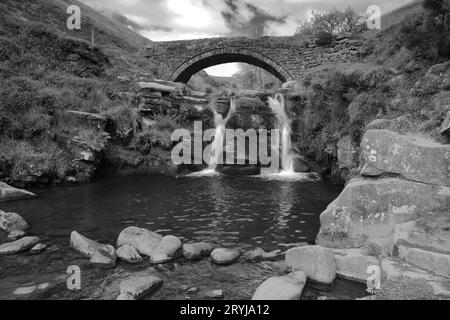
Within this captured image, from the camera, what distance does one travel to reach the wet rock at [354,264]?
5609mm

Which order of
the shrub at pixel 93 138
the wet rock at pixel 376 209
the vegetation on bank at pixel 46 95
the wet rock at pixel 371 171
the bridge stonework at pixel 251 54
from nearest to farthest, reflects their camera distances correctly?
1. the wet rock at pixel 376 209
2. the wet rock at pixel 371 171
3. the vegetation on bank at pixel 46 95
4. the shrub at pixel 93 138
5. the bridge stonework at pixel 251 54

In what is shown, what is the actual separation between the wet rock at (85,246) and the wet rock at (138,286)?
1.50m

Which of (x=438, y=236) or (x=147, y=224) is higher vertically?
(x=438, y=236)

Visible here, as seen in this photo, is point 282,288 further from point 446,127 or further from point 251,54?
point 251,54

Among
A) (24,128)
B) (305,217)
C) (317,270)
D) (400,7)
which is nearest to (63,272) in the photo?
(317,270)

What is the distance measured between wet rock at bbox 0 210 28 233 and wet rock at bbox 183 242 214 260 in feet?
15.0

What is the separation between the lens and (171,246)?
6867mm

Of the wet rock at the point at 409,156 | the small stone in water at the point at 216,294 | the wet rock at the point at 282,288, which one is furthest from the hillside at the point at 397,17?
the small stone in water at the point at 216,294

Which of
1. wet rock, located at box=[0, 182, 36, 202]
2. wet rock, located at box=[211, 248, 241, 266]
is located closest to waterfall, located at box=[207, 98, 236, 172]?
wet rock, located at box=[0, 182, 36, 202]

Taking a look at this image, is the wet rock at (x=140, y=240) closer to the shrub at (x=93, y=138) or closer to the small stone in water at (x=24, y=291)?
the small stone in water at (x=24, y=291)

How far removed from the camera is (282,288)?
5125mm

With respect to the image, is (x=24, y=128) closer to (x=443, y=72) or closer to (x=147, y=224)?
(x=147, y=224)

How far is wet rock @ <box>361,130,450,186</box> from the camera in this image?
250 inches
